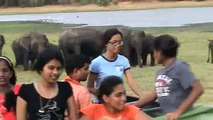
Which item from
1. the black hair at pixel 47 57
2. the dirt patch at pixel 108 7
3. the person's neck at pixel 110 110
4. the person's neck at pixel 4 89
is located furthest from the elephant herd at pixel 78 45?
the dirt patch at pixel 108 7

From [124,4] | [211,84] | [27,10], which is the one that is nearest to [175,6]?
[124,4]

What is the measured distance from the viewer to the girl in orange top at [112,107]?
16.5ft

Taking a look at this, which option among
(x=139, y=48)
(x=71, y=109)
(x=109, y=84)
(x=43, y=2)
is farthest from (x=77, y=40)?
(x=43, y=2)

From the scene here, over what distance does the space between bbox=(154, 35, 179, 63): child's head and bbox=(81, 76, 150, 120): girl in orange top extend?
546 mm

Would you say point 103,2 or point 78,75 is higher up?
point 78,75

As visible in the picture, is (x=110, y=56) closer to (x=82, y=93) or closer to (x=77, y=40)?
(x=82, y=93)

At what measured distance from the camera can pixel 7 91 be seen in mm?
5699

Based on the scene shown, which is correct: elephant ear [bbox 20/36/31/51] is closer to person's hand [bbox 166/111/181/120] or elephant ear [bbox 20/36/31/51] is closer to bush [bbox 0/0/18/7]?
person's hand [bbox 166/111/181/120]

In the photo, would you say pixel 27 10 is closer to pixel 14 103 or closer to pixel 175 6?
pixel 175 6

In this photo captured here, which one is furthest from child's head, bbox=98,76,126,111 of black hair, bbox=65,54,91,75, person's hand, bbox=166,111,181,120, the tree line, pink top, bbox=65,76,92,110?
the tree line

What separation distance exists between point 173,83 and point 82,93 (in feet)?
2.67

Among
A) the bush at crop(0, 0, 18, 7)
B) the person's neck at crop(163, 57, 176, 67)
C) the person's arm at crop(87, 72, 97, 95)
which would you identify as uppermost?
the person's neck at crop(163, 57, 176, 67)

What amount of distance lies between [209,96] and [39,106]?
26.4 ft

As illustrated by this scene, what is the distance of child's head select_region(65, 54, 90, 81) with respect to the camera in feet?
19.4
